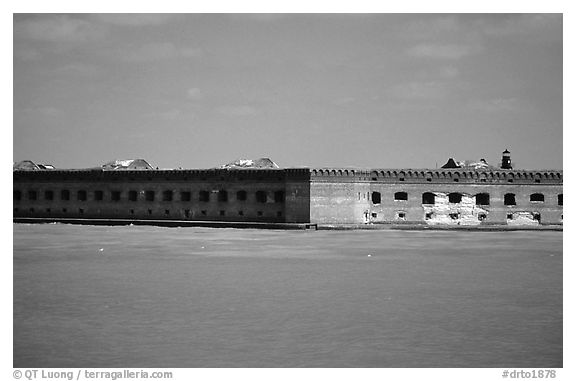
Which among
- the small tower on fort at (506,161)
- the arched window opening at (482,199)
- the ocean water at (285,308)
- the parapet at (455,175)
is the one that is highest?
the small tower on fort at (506,161)

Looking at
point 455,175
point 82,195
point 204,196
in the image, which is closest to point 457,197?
point 455,175

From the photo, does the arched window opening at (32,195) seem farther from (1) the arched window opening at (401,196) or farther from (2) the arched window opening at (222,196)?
(1) the arched window opening at (401,196)

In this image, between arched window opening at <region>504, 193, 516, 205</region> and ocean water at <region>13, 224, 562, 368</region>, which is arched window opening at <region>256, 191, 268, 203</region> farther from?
ocean water at <region>13, 224, 562, 368</region>

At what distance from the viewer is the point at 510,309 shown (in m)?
12.6

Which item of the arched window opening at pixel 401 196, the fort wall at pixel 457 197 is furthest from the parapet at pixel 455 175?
the arched window opening at pixel 401 196

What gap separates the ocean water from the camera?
949 centimetres

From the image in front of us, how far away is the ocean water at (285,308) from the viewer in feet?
31.1

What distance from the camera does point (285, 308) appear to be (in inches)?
496

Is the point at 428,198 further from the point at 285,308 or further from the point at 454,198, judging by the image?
the point at 285,308

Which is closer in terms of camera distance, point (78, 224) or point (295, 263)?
point (295, 263)

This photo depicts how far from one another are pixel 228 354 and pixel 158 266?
31.2ft
